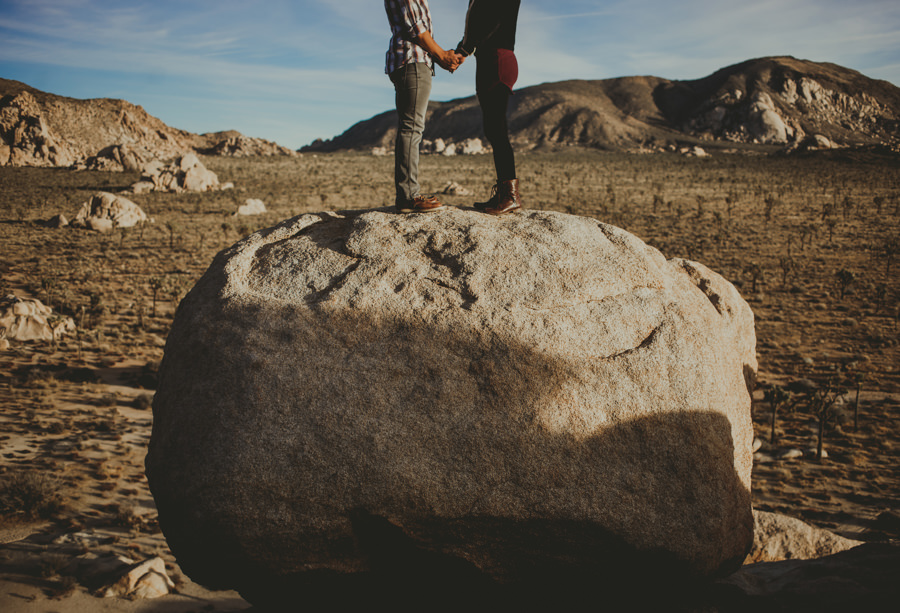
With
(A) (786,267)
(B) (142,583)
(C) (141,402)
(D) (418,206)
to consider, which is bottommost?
(B) (142,583)

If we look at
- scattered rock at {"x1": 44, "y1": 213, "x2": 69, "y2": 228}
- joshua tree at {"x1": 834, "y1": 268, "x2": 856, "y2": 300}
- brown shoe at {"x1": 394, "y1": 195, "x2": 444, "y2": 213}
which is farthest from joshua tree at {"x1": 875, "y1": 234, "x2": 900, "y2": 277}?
scattered rock at {"x1": 44, "y1": 213, "x2": 69, "y2": 228}

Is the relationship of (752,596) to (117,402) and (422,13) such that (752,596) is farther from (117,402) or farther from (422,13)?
(117,402)

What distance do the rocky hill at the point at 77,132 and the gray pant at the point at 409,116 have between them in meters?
61.0

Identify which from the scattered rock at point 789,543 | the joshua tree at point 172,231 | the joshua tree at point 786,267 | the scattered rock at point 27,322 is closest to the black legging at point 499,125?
the scattered rock at point 789,543

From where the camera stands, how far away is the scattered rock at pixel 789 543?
555 centimetres

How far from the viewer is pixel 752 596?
3.83m

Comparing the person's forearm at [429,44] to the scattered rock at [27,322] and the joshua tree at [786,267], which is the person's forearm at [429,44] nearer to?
the scattered rock at [27,322]

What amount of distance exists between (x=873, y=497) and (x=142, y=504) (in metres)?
10.4

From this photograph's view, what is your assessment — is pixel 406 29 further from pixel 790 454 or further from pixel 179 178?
pixel 179 178

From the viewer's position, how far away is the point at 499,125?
4930mm

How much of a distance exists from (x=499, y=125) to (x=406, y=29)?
106 centimetres

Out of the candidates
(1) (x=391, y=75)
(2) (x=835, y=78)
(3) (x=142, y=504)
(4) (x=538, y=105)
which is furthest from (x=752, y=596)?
(2) (x=835, y=78)

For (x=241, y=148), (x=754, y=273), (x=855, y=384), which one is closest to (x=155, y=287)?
(x=855, y=384)

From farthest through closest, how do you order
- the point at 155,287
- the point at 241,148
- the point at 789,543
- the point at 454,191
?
1. the point at 241,148
2. the point at 454,191
3. the point at 155,287
4. the point at 789,543
